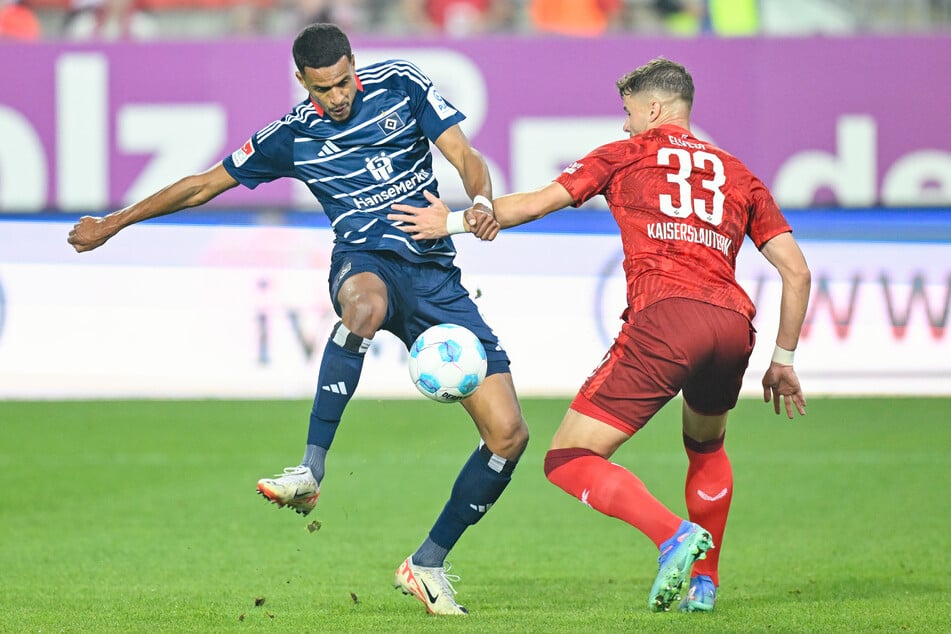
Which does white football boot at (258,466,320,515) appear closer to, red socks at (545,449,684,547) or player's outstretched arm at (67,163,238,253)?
red socks at (545,449,684,547)

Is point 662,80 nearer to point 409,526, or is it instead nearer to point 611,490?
point 611,490

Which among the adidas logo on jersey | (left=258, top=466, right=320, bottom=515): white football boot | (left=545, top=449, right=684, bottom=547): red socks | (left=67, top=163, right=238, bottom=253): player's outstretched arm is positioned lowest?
(left=258, top=466, right=320, bottom=515): white football boot

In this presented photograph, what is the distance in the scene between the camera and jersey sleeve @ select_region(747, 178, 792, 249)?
16.9 feet

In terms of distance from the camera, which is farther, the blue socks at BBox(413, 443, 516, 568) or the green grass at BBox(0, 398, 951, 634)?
the blue socks at BBox(413, 443, 516, 568)

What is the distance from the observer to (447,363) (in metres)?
5.36

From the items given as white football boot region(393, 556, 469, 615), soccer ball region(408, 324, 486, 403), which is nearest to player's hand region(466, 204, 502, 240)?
soccer ball region(408, 324, 486, 403)

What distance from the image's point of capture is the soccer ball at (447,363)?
5344 millimetres

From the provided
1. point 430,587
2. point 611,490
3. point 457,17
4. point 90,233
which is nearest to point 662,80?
point 611,490

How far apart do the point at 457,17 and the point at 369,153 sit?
9.21 metres

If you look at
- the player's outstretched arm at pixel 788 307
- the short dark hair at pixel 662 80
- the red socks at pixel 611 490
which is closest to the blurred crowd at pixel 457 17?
the short dark hair at pixel 662 80

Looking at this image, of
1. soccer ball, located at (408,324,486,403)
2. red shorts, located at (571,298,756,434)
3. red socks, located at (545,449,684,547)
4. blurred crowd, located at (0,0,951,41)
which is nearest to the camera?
red socks, located at (545,449,684,547)

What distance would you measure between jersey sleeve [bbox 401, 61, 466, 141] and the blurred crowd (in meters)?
7.79

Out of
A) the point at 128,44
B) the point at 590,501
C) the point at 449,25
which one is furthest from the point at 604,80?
the point at 590,501

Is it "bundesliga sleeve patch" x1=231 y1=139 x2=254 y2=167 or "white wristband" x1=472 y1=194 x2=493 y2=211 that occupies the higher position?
"bundesliga sleeve patch" x1=231 y1=139 x2=254 y2=167
